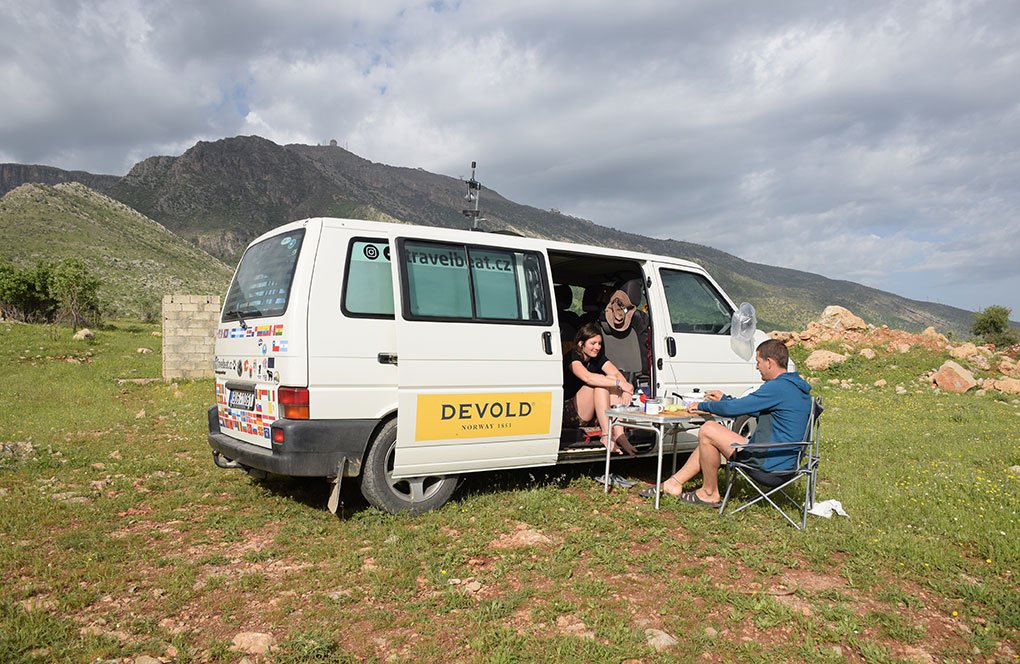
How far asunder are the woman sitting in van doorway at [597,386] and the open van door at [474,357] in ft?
2.43

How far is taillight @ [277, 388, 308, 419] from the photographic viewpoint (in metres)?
4.42

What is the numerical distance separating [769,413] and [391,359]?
315cm

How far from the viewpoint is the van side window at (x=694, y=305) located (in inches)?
255

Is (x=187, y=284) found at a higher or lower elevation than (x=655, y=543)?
higher

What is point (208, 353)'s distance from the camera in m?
15.6

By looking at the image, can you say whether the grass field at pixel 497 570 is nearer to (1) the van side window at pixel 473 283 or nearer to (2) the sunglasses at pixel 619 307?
(1) the van side window at pixel 473 283

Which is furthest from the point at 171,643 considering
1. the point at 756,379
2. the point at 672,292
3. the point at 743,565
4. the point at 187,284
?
the point at 187,284

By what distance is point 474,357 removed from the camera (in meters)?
5.00

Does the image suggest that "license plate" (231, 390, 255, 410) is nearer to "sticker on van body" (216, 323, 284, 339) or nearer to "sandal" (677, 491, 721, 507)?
"sticker on van body" (216, 323, 284, 339)

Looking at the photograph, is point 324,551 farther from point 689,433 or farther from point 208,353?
point 208,353

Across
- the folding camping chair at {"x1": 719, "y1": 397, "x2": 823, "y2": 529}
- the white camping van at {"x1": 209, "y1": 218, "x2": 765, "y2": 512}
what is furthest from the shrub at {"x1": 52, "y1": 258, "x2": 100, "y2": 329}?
the folding camping chair at {"x1": 719, "y1": 397, "x2": 823, "y2": 529}

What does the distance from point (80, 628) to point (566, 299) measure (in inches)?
228

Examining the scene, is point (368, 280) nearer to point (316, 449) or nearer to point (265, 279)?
point (265, 279)

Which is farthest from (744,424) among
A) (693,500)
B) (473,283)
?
(473,283)
